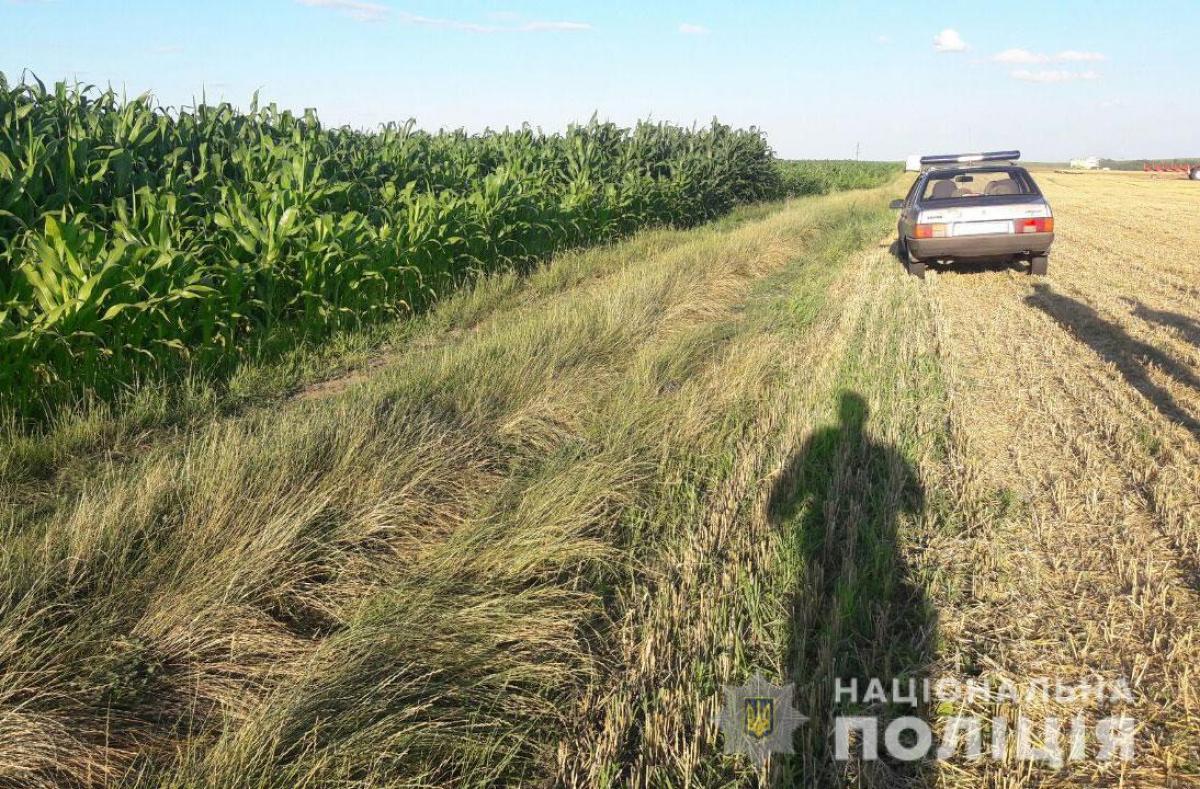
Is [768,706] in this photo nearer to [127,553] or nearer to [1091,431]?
[127,553]

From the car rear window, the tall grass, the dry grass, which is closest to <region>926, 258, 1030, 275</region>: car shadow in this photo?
the car rear window

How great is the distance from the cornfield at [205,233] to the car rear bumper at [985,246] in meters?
5.42

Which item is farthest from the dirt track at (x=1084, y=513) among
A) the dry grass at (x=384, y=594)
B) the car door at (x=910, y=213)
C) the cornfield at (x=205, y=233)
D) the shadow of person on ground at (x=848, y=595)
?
the cornfield at (x=205, y=233)

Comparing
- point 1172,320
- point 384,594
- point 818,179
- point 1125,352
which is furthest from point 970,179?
point 818,179

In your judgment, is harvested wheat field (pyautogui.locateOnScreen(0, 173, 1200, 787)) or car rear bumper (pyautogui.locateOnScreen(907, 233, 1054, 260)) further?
car rear bumper (pyautogui.locateOnScreen(907, 233, 1054, 260))

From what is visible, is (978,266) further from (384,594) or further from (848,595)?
(384,594)

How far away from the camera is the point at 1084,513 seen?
3799 mm

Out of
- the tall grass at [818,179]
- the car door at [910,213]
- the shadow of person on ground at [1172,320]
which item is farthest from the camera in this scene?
the tall grass at [818,179]

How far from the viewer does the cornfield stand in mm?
4812

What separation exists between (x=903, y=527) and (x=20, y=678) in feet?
11.1

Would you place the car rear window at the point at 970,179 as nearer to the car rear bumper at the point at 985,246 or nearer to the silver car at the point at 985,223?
the silver car at the point at 985,223

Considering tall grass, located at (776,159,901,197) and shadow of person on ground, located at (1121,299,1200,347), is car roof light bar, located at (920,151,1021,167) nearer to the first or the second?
shadow of person on ground, located at (1121,299,1200,347)

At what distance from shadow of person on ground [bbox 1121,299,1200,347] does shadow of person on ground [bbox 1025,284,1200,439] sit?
1.41 feet

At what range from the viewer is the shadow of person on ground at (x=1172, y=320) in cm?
739
